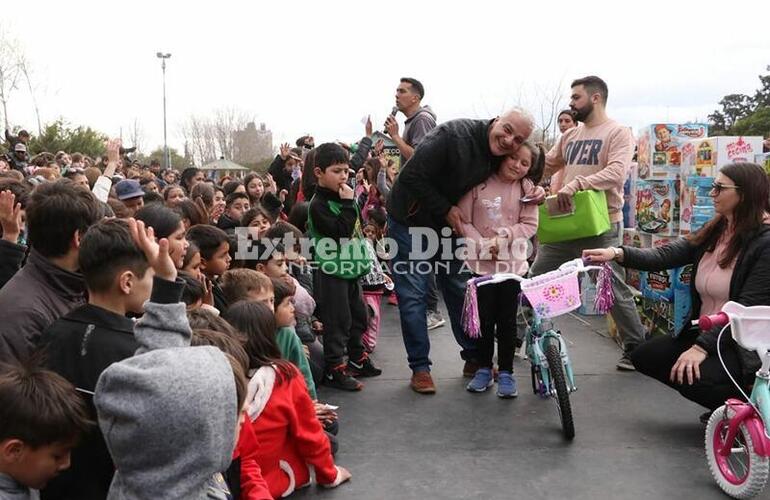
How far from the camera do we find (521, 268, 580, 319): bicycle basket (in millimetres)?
4199

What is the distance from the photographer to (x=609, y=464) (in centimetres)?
366

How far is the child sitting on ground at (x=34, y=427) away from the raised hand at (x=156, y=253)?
407mm

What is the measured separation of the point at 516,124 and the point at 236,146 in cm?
4501

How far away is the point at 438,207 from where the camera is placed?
15.6ft

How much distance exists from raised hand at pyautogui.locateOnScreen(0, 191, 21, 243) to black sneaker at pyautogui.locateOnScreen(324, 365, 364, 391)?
100 inches

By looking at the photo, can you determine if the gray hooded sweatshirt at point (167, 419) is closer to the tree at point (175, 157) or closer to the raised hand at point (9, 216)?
the raised hand at point (9, 216)

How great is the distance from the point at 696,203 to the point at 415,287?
7.67ft

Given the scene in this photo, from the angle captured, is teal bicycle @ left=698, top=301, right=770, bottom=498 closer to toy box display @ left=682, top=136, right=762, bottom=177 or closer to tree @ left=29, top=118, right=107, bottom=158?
toy box display @ left=682, top=136, right=762, bottom=177

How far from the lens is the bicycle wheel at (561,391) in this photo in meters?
3.97

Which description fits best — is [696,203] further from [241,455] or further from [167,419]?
[167,419]

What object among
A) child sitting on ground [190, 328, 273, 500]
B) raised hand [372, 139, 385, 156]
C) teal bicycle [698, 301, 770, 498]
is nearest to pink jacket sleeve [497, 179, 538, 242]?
teal bicycle [698, 301, 770, 498]

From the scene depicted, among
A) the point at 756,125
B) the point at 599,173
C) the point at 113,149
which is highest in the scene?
the point at 756,125

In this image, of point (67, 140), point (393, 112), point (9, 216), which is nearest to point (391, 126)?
point (393, 112)

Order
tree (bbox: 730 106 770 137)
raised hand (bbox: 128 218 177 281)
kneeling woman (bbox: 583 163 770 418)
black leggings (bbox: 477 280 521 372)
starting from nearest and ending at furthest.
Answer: raised hand (bbox: 128 218 177 281) → kneeling woman (bbox: 583 163 770 418) → black leggings (bbox: 477 280 521 372) → tree (bbox: 730 106 770 137)
